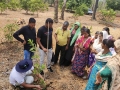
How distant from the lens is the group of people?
261 cm

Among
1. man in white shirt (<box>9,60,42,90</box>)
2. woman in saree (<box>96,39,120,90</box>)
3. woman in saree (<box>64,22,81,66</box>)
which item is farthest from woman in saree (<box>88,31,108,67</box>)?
man in white shirt (<box>9,60,42,90</box>)

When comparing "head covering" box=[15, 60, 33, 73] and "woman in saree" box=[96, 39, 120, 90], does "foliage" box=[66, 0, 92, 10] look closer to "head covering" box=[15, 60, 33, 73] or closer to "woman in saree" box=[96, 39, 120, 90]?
"head covering" box=[15, 60, 33, 73]

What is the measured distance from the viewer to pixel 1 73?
4.60 meters

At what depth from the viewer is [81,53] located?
4578 millimetres

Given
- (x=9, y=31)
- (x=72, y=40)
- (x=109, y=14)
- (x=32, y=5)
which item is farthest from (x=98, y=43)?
(x=32, y=5)

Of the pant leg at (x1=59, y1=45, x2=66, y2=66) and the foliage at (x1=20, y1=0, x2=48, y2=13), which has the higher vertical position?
the foliage at (x1=20, y1=0, x2=48, y2=13)

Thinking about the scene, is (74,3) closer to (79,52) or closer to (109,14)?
(109,14)

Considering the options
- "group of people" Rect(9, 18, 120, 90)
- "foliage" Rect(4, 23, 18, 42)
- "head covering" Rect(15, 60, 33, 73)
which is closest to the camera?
"group of people" Rect(9, 18, 120, 90)

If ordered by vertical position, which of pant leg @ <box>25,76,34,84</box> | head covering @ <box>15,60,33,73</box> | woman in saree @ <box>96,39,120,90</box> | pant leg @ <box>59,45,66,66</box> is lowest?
pant leg @ <box>59,45,66,66</box>

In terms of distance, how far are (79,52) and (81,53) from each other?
6 cm

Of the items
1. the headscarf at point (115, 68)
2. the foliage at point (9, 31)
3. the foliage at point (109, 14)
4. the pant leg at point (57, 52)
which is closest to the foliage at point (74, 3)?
the foliage at point (109, 14)

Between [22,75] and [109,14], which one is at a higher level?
[22,75]

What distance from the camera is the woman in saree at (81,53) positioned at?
438 cm

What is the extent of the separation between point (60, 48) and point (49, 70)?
681mm
